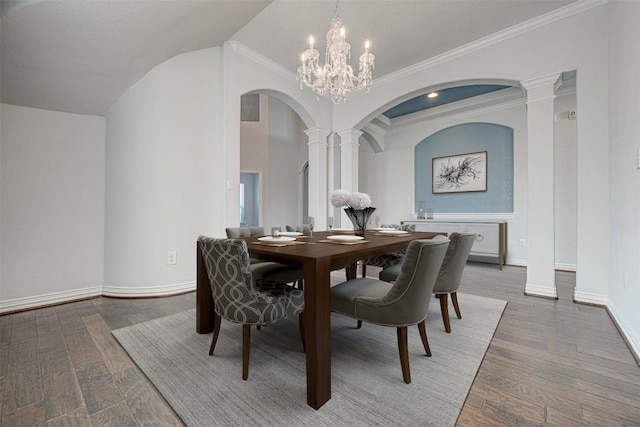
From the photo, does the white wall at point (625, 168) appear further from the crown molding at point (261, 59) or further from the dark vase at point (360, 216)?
the crown molding at point (261, 59)

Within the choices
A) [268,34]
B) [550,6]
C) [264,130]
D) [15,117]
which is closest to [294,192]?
[264,130]

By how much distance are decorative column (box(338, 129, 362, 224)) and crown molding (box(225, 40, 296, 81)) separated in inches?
50.0

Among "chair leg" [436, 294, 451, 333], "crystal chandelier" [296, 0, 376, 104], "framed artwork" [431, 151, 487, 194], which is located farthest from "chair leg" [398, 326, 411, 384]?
"framed artwork" [431, 151, 487, 194]

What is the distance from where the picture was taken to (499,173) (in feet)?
14.9

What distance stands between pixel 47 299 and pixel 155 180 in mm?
1509

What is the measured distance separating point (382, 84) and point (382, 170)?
2.22 meters

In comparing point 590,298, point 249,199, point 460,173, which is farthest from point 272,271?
point 249,199

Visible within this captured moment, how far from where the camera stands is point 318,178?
4520 millimetres

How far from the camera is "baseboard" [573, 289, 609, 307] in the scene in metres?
2.50

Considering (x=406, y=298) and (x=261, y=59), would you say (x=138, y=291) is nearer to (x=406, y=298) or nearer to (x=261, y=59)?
(x=406, y=298)

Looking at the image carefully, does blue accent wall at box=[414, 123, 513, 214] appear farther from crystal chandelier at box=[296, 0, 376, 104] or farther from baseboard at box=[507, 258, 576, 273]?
crystal chandelier at box=[296, 0, 376, 104]

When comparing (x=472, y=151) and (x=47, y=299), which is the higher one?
(x=472, y=151)

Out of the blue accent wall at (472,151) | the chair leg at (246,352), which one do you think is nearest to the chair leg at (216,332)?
the chair leg at (246,352)

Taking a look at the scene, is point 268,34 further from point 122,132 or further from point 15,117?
point 15,117
